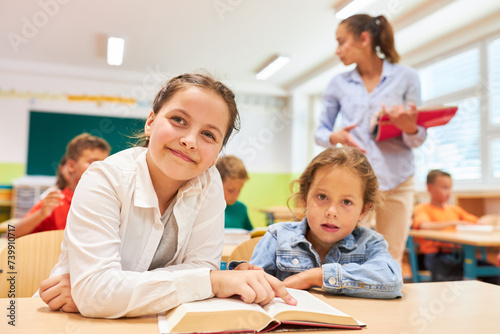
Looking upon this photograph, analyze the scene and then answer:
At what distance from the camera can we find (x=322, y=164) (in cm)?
133

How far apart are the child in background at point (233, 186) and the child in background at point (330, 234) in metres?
1.48

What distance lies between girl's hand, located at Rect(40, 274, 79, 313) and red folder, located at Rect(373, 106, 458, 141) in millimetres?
1361

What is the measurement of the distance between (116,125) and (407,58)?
5.03 metres

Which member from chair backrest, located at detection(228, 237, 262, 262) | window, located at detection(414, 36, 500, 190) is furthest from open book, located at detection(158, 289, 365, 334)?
window, located at detection(414, 36, 500, 190)

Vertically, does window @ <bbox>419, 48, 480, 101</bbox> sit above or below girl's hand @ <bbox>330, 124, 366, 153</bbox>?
above

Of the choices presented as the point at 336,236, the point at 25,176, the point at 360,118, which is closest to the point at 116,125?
the point at 25,176

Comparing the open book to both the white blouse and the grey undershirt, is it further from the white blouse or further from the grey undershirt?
the grey undershirt

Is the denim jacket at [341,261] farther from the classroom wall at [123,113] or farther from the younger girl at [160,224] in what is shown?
the classroom wall at [123,113]

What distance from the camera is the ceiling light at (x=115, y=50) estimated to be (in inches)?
228

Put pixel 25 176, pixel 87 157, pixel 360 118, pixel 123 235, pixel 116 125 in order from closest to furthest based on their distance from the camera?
pixel 123 235
pixel 360 118
pixel 87 157
pixel 25 176
pixel 116 125

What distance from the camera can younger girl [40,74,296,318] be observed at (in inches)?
29.8

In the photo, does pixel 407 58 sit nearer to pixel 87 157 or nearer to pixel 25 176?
pixel 87 157

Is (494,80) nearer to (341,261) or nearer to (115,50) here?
(341,261)

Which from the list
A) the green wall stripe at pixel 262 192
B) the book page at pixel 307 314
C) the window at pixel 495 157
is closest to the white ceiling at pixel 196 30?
the window at pixel 495 157
